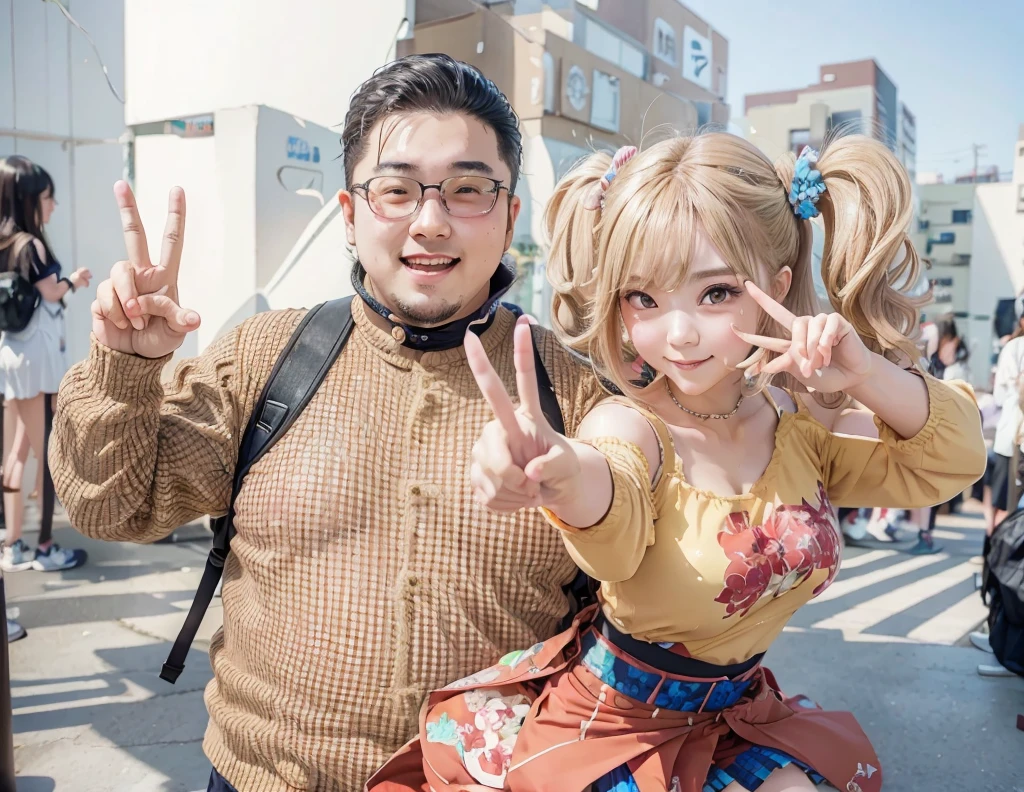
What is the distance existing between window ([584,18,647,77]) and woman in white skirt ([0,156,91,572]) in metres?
3.58

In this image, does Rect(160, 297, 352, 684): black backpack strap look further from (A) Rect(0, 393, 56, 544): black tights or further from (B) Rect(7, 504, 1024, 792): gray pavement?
(A) Rect(0, 393, 56, 544): black tights

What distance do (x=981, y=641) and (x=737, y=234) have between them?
11.1 feet

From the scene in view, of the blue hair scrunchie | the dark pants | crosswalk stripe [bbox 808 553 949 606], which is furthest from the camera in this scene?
crosswalk stripe [bbox 808 553 949 606]

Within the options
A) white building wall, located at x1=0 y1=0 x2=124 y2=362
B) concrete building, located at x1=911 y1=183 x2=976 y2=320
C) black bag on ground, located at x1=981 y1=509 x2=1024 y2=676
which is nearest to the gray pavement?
black bag on ground, located at x1=981 y1=509 x2=1024 y2=676

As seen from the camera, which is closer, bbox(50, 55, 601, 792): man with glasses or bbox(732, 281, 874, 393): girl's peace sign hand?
bbox(732, 281, 874, 393): girl's peace sign hand

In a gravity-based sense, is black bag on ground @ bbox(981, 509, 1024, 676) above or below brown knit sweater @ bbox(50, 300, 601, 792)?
below

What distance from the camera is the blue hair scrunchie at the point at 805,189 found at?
1327mm

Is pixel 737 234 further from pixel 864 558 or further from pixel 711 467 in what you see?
pixel 864 558

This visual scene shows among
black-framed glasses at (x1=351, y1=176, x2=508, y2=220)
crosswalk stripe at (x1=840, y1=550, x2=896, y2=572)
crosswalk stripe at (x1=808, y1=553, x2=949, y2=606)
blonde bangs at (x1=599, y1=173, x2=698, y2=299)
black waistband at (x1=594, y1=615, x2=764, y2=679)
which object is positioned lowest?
crosswalk stripe at (x1=840, y1=550, x2=896, y2=572)

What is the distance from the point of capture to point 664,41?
6.38 metres

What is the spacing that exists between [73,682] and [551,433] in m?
2.80

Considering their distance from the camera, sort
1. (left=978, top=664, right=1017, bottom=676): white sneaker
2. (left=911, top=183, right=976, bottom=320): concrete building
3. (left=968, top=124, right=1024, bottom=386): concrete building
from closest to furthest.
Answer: (left=978, top=664, right=1017, bottom=676): white sneaker
(left=968, top=124, right=1024, bottom=386): concrete building
(left=911, top=183, right=976, bottom=320): concrete building

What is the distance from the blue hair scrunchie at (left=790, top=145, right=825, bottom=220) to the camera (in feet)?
4.35

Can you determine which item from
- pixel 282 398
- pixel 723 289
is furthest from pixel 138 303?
pixel 723 289
